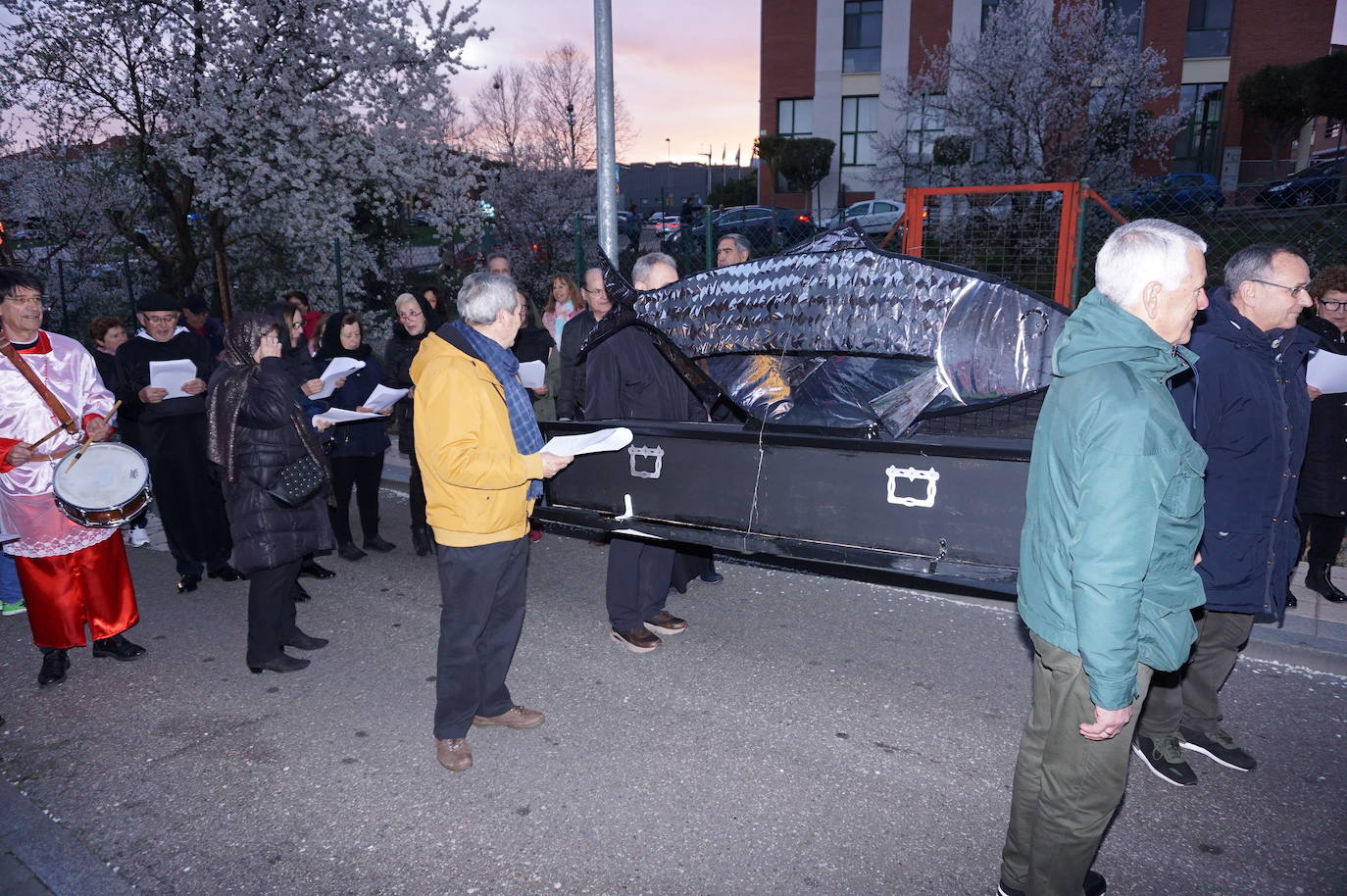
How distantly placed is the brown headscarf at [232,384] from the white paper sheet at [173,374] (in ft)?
5.12

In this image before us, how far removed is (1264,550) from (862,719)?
5.88 ft

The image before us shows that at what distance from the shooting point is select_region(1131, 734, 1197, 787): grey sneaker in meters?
3.58

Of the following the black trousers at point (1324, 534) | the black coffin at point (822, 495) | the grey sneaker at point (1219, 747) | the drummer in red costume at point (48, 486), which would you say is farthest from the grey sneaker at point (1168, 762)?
the drummer in red costume at point (48, 486)

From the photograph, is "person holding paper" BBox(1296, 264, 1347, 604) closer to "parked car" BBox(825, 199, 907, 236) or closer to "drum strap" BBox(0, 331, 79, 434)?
"drum strap" BBox(0, 331, 79, 434)

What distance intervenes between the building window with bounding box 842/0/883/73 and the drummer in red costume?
121 feet

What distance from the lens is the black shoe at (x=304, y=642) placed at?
196 inches

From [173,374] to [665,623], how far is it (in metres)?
3.68

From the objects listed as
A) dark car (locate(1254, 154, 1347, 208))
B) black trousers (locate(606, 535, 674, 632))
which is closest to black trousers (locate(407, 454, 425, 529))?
black trousers (locate(606, 535, 674, 632))

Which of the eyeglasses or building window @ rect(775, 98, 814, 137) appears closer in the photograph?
the eyeglasses

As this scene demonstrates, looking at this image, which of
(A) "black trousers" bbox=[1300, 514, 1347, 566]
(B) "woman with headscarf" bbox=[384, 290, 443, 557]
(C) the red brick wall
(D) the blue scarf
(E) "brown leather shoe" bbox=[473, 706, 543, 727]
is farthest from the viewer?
(C) the red brick wall

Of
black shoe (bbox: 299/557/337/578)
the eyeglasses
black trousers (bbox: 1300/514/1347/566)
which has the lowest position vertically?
black shoe (bbox: 299/557/337/578)

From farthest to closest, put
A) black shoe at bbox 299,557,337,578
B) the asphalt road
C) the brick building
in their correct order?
the brick building, black shoe at bbox 299,557,337,578, the asphalt road

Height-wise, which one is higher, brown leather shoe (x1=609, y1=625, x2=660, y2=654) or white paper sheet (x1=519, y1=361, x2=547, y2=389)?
white paper sheet (x1=519, y1=361, x2=547, y2=389)

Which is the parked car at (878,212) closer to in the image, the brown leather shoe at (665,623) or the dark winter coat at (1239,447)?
the brown leather shoe at (665,623)
